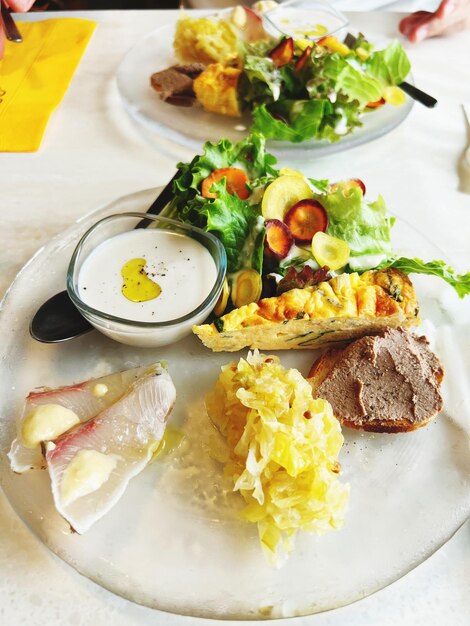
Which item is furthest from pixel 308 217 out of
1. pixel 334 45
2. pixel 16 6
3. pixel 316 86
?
pixel 16 6

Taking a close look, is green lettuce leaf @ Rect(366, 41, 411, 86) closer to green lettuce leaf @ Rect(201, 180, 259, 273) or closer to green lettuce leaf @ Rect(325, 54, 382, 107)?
green lettuce leaf @ Rect(325, 54, 382, 107)

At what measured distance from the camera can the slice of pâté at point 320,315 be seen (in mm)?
1903

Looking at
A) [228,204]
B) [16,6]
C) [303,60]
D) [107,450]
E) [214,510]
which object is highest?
[16,6]

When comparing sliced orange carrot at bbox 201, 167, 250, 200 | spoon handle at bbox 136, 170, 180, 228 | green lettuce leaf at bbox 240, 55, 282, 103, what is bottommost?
spoon handle at bbox 136, 170, 180, 228

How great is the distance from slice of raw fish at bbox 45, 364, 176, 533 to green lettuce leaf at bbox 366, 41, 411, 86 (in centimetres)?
204

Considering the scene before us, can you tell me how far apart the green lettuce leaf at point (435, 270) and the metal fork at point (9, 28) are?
8.11ft

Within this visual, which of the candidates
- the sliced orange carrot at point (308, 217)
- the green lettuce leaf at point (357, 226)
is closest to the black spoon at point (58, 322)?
the sliced orange carrot at point (308, 217)

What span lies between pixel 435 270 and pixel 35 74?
2.43 metres

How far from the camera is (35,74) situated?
3.15 m

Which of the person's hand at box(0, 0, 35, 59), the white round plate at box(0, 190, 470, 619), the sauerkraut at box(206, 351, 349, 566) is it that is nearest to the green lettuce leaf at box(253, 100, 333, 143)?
the white round plate at box(0, 190, 470, 619)

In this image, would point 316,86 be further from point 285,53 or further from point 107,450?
point 107,450

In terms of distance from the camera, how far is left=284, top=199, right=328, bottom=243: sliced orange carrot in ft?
7.00

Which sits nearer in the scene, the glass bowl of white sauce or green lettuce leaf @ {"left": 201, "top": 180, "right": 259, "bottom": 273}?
the glass bowl of white sauce

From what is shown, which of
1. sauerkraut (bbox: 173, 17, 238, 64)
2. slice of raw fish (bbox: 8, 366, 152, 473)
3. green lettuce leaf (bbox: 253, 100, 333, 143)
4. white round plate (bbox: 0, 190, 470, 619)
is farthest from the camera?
sauerkraut (bbox: 173, 17, 238, 64)
